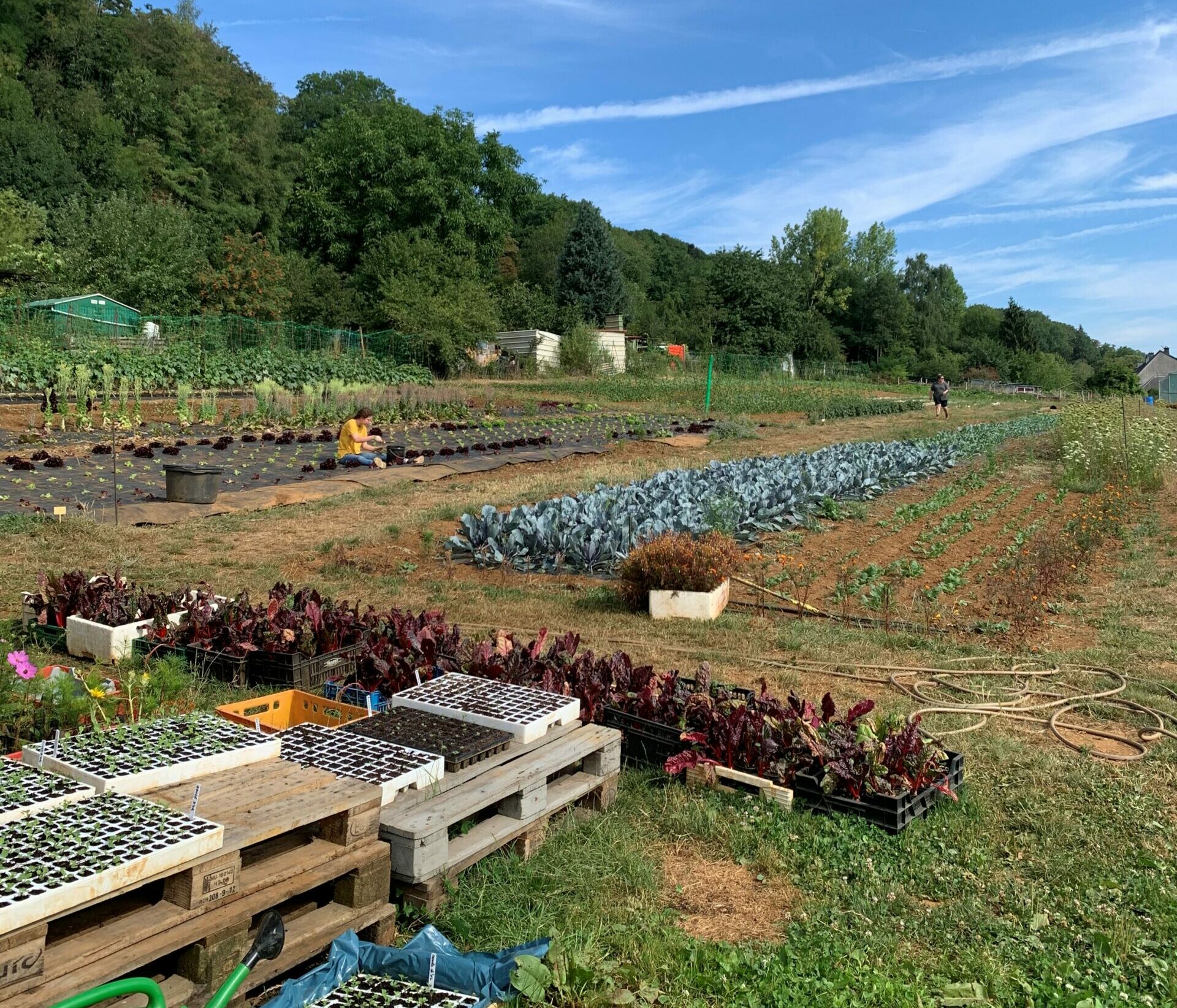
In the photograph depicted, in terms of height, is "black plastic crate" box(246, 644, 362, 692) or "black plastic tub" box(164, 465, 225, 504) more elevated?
"black plastic tub" box(164, 465, 225, 504)

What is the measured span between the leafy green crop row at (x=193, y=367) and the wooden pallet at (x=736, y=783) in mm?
17813

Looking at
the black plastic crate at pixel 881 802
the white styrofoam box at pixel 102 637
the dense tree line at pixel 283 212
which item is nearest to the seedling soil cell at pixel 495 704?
the black plastic crate at pixel 881 802

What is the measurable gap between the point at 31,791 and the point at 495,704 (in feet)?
5.83

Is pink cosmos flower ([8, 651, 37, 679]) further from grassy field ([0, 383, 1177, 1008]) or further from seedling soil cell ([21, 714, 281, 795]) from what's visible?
seedling soil cell ([21, 714, 281, 795])

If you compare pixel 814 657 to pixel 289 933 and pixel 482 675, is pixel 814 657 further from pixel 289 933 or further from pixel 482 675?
pixel 289 933

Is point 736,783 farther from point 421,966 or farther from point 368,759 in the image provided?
point 421,966

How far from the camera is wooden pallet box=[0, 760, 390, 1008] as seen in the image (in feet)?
7.10

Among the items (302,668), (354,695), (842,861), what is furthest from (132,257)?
(842,861)

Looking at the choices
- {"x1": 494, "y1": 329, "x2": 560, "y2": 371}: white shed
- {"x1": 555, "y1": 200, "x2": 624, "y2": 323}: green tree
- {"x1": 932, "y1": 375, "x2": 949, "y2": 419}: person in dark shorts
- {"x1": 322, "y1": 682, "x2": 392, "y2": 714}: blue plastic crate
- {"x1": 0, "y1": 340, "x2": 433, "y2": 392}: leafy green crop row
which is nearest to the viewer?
{"x1": 322, "y1": 682, "x2": 392, "y2": 714}: blue plastic crate

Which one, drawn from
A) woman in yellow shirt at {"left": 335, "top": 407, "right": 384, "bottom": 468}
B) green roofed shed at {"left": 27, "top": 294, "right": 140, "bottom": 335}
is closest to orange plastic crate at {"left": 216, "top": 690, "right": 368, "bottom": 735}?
woman in yellow shirt at {"left": 335, "top": 407, "right": 384, "bottom": 468}

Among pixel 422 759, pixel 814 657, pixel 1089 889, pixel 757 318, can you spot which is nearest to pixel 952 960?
pixel 1089 889

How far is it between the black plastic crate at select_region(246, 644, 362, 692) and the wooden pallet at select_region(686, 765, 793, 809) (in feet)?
6.86

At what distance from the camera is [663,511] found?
9.78m

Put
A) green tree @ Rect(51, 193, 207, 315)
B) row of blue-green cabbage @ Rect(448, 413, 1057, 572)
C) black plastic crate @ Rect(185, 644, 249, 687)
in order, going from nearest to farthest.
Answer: black plastic crate @ Rect(185, 644, 249, 687)
row of blue-green cabbage @ Rect(448, 413, 1057, 572)
green tree @ Rect(51, 193, 207, 315)
